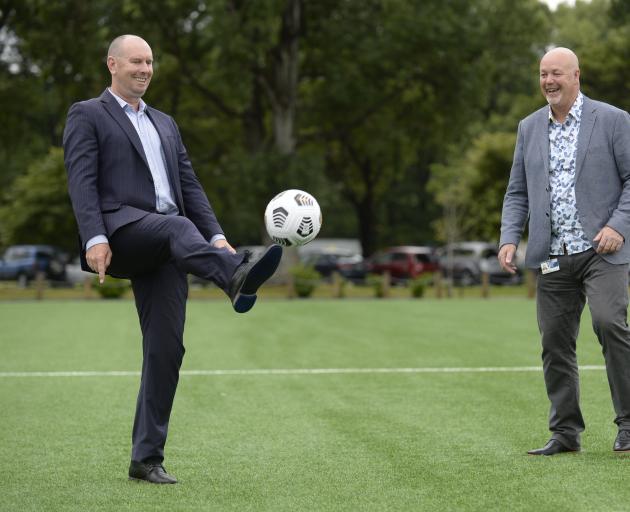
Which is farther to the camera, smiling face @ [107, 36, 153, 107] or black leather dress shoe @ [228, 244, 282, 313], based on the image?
smiling face @ [107, 36, 153, 107]

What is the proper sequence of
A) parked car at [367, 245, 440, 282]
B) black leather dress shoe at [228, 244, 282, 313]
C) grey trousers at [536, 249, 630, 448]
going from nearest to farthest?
black leather dress shoe at [228, 244, 282, 313] < grey trousers at [536, 249, 630, 448] < parked car at [367, 245, 440, 282]

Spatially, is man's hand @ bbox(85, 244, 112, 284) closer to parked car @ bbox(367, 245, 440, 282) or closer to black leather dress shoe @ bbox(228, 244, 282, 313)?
black leather dress shoe @ bbox(228, 244, 282, 313)

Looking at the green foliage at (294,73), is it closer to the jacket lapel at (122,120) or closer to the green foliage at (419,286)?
the green foliage at (419,286)

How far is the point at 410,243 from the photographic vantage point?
71.1 meters

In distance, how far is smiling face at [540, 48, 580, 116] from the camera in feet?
20.8

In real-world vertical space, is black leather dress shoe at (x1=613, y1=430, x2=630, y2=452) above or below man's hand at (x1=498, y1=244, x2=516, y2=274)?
below

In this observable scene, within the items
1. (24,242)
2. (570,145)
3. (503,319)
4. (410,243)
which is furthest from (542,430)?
(410,243)

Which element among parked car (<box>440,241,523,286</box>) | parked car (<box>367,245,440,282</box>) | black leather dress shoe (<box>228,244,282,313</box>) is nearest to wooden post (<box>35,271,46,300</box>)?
parked car (<box>367,245,440,282</box>)

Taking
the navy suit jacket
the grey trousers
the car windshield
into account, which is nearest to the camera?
the navy suit jacket

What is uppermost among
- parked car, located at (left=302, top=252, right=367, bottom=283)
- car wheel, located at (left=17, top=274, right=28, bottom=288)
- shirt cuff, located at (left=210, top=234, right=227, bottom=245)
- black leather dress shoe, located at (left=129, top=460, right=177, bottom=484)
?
shirt cuff, located at (left=210, top=234, right=227, bottom=245)

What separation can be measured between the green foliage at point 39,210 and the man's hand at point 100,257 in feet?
146

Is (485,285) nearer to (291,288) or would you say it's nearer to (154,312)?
(291,288)

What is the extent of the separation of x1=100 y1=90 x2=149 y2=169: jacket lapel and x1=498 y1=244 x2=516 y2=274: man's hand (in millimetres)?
2221

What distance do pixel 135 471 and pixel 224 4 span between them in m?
29.6
